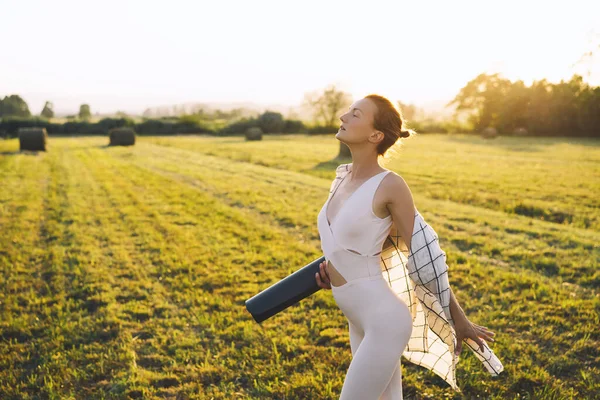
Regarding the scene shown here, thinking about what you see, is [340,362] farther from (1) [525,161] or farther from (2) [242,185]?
(1) [525,161]

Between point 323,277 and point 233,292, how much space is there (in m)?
3.23

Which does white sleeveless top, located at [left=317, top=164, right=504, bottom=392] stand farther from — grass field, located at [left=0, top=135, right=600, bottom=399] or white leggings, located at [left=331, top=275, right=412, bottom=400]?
grass field, located at [left=0, top=135, right=600, bottom=399]

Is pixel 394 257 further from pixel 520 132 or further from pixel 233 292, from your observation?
pixel 520 132

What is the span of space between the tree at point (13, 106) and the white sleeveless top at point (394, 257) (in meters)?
54.8

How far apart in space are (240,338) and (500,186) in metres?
10.3

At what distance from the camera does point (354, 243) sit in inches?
92.0

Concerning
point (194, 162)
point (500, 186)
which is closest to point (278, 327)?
point (500, 186)

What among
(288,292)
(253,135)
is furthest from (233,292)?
(253,135)

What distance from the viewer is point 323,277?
2553mm

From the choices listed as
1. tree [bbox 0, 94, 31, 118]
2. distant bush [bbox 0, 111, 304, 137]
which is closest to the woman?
distant bush [bbox 0, 111, 304, 137]

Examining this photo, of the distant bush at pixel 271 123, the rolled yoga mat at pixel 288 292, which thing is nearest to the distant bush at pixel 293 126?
the distant bush at pixel 271 123

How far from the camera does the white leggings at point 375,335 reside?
7.39 feet

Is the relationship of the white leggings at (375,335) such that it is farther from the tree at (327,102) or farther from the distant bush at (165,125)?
the tree at (327,102)

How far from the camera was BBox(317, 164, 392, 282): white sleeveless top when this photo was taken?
2.30 metres
